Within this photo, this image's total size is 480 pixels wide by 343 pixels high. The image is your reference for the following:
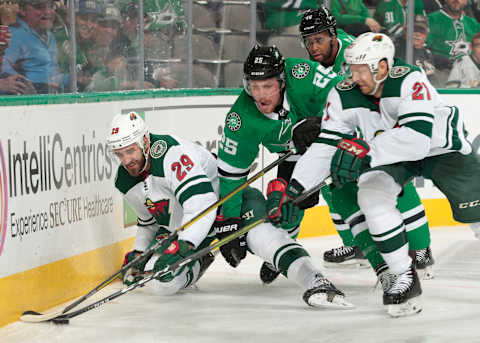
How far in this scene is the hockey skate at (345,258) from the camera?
190 inches

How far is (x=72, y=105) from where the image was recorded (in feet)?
13.5

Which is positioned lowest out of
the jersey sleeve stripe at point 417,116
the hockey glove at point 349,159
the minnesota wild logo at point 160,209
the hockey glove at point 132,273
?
the hockey glove at point 132,273

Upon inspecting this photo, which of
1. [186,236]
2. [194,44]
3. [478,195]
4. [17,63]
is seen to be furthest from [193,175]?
[194,44]

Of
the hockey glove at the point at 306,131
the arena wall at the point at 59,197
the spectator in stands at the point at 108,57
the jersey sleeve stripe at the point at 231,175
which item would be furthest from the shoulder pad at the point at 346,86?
the spectator in stands at the point at 108,57

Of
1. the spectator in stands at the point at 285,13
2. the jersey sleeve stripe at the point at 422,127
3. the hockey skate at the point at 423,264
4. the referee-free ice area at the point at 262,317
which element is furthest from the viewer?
the spectator in stands at the point at 285,13

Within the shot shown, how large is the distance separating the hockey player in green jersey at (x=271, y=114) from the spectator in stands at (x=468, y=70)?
2689 millimetres

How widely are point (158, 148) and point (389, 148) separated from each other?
1063 millimetres

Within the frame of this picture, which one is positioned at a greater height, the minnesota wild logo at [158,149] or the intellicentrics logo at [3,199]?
the minnesota wild logo at [158,149]

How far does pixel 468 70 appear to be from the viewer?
258 inches

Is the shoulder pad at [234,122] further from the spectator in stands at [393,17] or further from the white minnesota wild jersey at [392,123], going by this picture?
the spectator in stands at [393,17]

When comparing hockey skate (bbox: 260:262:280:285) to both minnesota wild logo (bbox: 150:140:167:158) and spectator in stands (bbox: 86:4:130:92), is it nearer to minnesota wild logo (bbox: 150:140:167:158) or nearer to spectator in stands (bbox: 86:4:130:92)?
minnesota wild logo (bbox: 150:140:167:158)

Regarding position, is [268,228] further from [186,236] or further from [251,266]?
[251,266]

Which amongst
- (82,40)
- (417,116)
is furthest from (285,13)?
(417,116)

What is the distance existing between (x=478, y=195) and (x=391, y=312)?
694 mm
